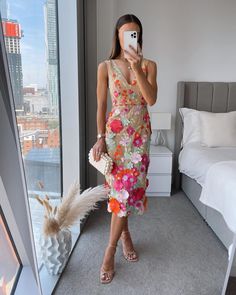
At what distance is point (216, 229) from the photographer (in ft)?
7.16

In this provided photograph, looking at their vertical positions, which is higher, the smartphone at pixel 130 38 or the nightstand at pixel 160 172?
the smartphone at pixel 130 38

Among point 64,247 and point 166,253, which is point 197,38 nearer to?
point 166,253

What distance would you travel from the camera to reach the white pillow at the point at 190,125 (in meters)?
3.04

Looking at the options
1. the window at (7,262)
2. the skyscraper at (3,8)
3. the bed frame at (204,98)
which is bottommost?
the window at (7,262)

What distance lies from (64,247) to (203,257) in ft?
3.33

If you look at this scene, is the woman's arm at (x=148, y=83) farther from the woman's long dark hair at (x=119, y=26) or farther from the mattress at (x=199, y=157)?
the mattress at (x=199, y=157)

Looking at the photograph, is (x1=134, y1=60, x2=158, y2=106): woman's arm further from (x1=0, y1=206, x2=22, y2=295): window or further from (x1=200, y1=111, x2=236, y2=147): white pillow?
(x1=200, y1=111, x2=236, y2=147): white pillow

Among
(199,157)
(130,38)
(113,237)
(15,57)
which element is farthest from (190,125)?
(15,57)

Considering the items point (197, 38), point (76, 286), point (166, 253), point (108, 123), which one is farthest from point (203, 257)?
point (197, 38)

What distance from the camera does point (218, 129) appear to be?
9.55ft

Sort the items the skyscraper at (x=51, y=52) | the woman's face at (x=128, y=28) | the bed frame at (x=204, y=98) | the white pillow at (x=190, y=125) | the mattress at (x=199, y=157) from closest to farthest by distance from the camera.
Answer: the woman's face at (x=128, y=28) → the skyscraper at (x=51, y=52) → the mattress at (x=199, y=157) → the white pillow at (x=190, y=125) → the bed frame at (x=204, y=98)

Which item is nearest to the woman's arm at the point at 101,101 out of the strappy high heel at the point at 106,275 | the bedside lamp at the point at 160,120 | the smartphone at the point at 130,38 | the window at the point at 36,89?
the smartphone at the point at 130,38

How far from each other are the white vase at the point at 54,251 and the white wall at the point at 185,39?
2.09m

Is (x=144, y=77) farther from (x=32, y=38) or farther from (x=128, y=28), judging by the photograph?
(x=32, y=38)
